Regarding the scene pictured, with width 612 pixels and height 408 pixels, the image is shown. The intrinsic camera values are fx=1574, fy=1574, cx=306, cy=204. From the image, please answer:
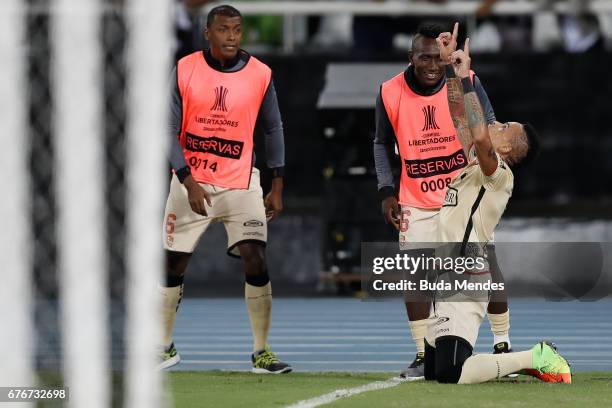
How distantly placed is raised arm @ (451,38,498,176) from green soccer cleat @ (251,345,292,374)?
1925mm

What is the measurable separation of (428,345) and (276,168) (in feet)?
6.01

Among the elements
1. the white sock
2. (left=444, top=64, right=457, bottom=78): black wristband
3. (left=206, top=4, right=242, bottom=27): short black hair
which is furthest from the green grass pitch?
(left=206, top=4, right=242, bottom=27): short black hair

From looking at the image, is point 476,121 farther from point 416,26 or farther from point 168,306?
point 416,26

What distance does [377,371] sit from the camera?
9.48m

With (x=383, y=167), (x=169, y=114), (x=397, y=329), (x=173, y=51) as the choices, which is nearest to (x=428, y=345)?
(x=383, y=167)

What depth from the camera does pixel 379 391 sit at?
26.6 feet

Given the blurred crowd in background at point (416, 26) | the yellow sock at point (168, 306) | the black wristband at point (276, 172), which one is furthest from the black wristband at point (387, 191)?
the blurred crowd in background at point (416, 26)

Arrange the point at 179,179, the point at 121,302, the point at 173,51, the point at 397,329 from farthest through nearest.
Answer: the point at 173,51, the point at 397,329, the point at 179,179, the point at 121,302

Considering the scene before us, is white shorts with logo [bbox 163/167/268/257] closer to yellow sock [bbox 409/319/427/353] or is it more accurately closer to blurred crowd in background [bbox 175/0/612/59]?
yellow sock [bbox 409/319/427/353]

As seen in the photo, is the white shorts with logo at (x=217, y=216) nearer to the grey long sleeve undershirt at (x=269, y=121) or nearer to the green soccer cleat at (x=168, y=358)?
the grey long sleeve undershirt at (x=269, y=121)

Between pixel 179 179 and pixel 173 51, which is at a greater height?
pixel 173 51

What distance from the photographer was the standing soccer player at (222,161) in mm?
9570

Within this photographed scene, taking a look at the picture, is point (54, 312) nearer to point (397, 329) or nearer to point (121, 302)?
point (121, 302)

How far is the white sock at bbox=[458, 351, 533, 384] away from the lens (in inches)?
324
